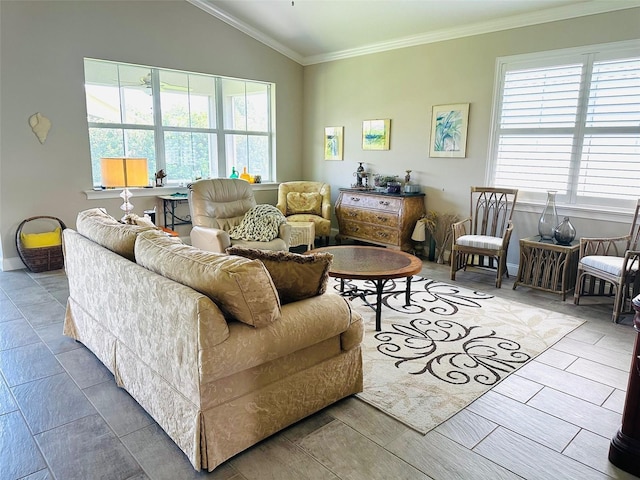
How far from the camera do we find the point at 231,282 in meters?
1.78

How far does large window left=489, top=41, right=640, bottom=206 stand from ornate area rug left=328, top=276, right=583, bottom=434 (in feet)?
4.82

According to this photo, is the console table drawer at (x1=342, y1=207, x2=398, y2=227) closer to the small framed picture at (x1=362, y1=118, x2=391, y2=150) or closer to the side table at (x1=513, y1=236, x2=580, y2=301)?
the small framed picture at (x1=362, y1=118, x2=391, y2=150)

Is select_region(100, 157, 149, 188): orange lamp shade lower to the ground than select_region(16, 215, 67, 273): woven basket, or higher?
higher

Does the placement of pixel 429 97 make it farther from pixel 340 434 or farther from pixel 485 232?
pixel 340 434

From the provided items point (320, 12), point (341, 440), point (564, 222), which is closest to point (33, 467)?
point (341, 440)

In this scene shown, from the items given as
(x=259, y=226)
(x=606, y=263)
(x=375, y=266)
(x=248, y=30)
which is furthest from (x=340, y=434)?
(x=248, y=30)

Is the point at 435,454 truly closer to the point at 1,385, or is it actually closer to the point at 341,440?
the point at 341,440

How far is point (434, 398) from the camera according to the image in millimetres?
2502

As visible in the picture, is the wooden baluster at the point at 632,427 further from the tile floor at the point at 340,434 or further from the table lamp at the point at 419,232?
the table lamp at the point at 419,232

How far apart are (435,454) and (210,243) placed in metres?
3.02

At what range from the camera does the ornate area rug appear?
250 centimetres

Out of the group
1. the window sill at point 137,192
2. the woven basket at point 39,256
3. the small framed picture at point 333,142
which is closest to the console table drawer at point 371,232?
the small framed picture at point 333,142

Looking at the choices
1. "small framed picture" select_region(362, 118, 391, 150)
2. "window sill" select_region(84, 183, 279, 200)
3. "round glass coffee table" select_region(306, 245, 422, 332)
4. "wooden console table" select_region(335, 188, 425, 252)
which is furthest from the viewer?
"small framed picture" select_region(362, 118, 391, 150)

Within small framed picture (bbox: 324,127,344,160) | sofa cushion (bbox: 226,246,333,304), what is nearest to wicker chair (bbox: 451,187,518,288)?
small framed picture (bbox: 324,127,344,160)
